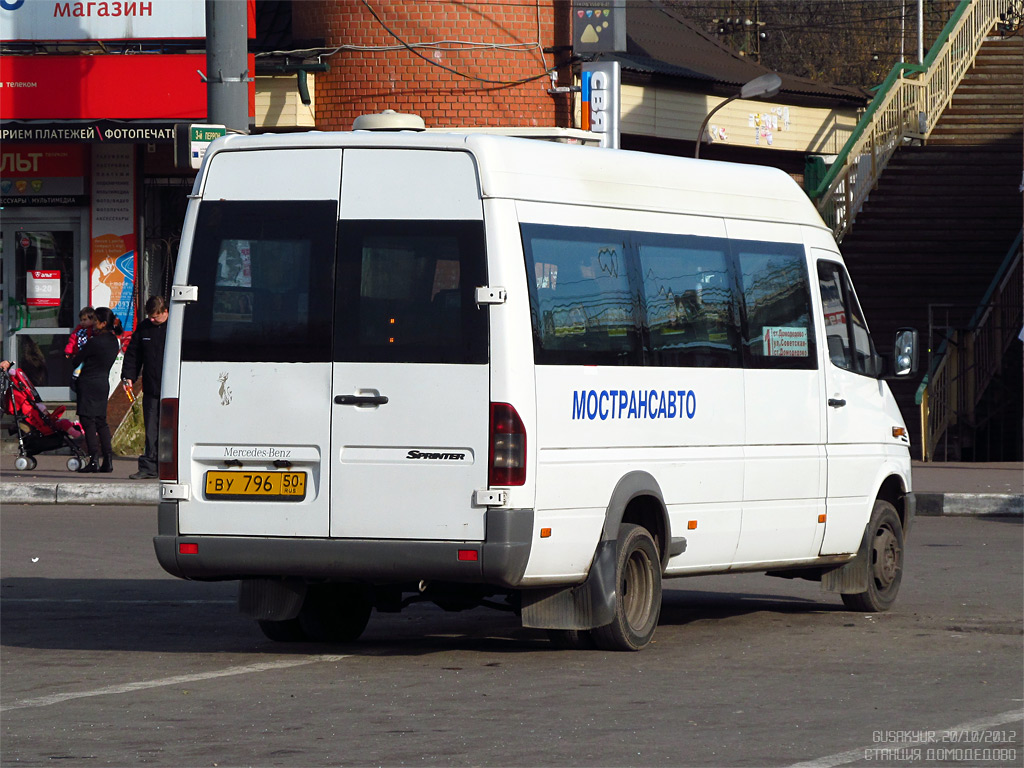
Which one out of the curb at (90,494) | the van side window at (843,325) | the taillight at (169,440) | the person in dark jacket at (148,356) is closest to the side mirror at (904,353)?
the van side window at (843,325)

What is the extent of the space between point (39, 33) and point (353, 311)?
1584 centimetres

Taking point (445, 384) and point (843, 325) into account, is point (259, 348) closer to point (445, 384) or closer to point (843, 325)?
point (445, 384)

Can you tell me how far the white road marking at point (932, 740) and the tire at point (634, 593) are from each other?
2115 millimetres

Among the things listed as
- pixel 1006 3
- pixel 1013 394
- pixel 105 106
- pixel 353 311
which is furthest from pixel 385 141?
pixel 1006 3

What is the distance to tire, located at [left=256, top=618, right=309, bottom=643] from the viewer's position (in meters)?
9.19

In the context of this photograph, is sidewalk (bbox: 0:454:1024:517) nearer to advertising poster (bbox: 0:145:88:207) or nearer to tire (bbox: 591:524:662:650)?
advertising poster (bbox: 0:145:88:207)

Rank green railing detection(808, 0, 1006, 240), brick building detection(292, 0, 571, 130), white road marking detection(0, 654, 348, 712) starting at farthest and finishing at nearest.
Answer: green railing detection(808, 0, 1006, 240), brick building detection(292, 0, 571, 130), white road marking detection(0, 654, 348, 712)

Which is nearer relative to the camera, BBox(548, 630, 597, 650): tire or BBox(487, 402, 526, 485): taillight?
BBox(487, 402, 526, 485): taillight

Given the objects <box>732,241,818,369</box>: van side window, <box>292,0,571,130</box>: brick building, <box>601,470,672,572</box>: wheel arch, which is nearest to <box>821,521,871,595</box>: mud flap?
<box>732,241,818,369</box>: van side window

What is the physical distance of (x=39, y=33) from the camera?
22.6m

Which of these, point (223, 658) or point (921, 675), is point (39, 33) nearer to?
point (223, 658)

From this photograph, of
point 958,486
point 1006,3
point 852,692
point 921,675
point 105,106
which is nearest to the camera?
point 852,692

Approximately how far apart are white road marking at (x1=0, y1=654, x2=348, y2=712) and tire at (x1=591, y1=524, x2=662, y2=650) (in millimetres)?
1366

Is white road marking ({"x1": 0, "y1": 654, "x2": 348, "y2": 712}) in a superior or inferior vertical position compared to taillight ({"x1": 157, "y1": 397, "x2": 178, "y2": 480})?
inferior
